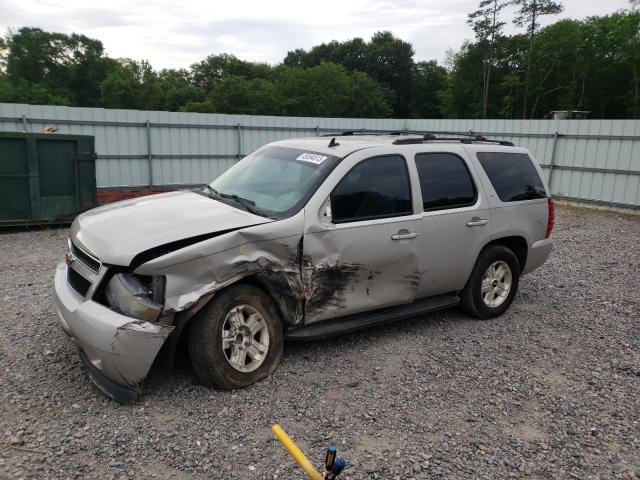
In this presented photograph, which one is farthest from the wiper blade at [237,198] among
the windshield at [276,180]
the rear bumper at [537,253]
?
the rear bumper at [537,253]

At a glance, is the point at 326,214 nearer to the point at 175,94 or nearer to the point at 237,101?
the point at 237,101

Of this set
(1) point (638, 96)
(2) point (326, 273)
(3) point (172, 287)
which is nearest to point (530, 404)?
(2) point (326, 273)

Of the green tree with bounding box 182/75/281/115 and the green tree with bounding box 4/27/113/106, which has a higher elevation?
the green tree with bounding box 4/27/113/106

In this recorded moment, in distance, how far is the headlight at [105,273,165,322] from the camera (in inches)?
127

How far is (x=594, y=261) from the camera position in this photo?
8.29 meters

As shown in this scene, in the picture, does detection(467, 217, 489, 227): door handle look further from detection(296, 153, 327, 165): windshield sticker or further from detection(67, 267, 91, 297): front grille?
detection(67, 267, 91, 297): front grille

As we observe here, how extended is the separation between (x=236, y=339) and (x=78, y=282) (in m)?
1.26

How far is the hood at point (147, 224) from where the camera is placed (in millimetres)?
3355

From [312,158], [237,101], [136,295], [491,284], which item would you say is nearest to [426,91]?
[237,101]

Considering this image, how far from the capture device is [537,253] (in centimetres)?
570

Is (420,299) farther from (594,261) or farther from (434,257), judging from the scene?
(594,261)

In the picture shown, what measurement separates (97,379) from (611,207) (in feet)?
45.5

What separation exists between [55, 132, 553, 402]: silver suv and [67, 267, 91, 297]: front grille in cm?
2

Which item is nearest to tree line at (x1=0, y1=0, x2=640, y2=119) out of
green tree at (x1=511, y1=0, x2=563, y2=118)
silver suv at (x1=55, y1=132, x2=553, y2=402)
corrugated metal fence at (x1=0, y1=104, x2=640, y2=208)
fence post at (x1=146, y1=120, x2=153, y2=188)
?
green tree at (x1=511, y1=0, x2=563, y2=118)
